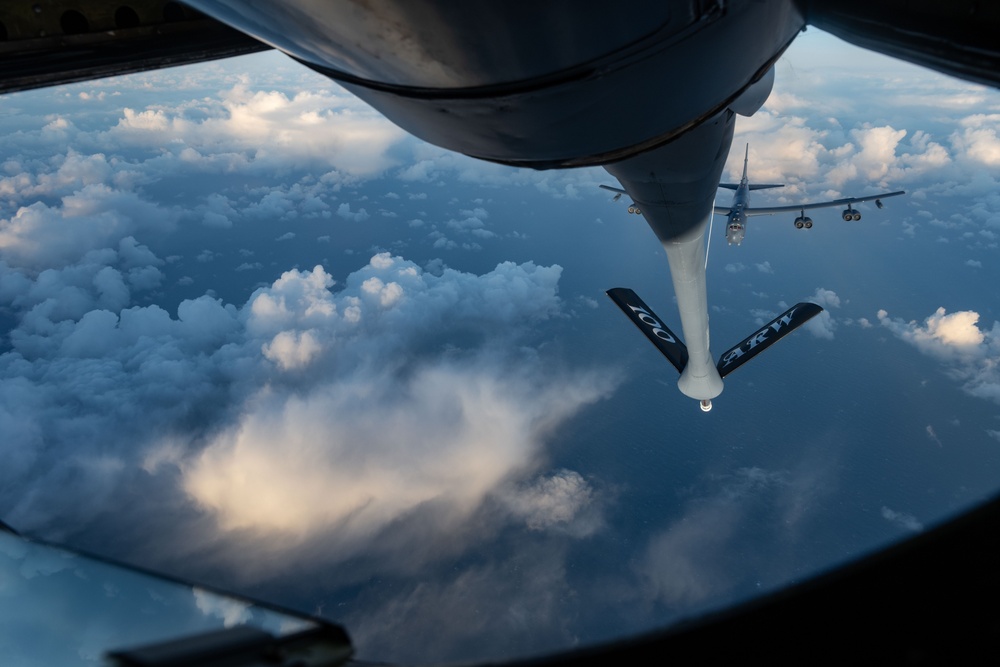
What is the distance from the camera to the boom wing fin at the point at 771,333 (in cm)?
1316

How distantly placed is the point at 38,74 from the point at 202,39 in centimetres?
145

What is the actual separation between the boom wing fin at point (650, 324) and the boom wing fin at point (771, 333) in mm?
1210

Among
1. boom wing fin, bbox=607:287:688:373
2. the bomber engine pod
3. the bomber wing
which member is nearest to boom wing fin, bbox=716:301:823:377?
the bomber engine pod

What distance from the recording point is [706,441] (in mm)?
79875

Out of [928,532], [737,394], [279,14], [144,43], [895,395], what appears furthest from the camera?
[895,395]

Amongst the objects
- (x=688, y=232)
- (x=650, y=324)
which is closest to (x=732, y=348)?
(x=650, y=324)

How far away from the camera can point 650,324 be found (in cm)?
1415

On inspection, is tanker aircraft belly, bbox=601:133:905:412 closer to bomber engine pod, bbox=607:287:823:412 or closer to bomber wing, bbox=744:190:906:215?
bomber engine pod, bbox=607:287:823:412

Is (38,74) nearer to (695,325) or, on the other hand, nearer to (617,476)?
(695,325)

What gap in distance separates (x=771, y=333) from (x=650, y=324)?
304 cm

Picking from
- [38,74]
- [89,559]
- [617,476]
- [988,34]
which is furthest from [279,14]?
[617,476]

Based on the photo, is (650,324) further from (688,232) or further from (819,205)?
(819,205)

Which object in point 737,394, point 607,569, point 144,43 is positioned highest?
point 737,394

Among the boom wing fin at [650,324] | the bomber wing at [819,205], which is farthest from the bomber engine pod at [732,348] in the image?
the bomber wing at [819,205]
